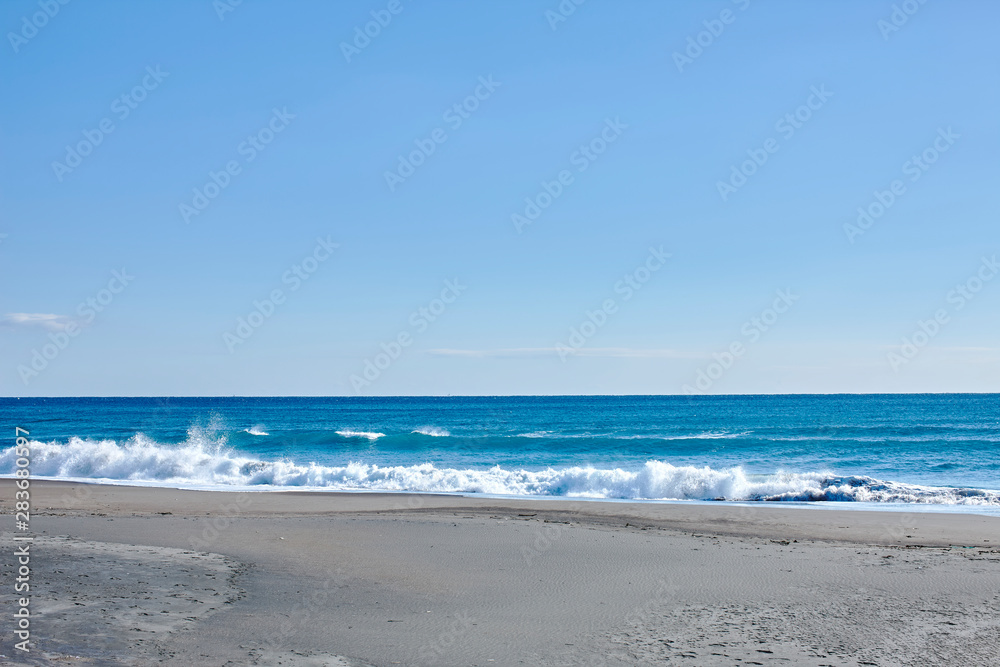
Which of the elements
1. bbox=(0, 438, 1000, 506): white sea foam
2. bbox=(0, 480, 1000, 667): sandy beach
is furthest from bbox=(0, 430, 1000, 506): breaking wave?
bbox=(0, 480, 1000, 667): sandy beach

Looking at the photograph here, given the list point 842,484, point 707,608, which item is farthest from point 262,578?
point 842,484

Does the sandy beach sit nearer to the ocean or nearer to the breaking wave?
the breaking wave

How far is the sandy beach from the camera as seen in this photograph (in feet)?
20.5

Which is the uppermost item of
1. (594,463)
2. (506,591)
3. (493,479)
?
(594,463)

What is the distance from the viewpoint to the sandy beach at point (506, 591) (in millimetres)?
6254

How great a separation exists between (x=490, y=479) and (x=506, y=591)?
1646 cm

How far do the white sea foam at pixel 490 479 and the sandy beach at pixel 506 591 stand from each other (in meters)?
5.84

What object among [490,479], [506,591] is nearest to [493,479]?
[490,479]

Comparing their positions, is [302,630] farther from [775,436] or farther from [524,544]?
[775,436]

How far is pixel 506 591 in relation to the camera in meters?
8.40

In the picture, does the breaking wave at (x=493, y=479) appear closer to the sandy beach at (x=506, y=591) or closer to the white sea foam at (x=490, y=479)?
the white sea foam at (x=490, y=479)

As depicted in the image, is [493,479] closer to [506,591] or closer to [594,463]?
[594,463]

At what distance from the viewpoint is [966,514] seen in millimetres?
15875

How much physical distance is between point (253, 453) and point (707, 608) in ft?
108
